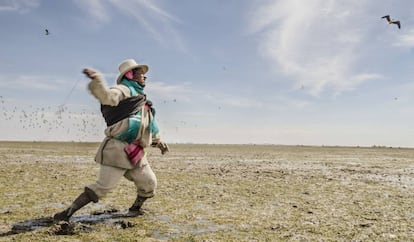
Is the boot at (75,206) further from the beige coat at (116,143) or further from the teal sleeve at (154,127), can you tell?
the teal sleeve at (154,127)

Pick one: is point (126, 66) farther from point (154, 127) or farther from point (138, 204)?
point (138, 204)

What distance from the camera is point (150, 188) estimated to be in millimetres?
6730

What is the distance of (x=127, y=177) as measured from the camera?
21.7 feet

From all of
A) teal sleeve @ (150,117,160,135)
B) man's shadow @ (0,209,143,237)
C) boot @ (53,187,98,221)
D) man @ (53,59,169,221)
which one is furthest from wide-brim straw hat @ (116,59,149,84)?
man's shadow @ (0,209,143,237)

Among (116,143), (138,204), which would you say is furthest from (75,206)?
(138,204)

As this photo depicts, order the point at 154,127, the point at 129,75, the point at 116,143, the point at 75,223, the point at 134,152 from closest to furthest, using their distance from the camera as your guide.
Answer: the point at 75,223 → the point at 116,143 → the point at 134,152 → the point at 129,75 → the point at 154,127

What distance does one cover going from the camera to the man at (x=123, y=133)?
5906mm

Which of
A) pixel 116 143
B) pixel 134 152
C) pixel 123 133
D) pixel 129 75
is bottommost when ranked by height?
pixel 134 152

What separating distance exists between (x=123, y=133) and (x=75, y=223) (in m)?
1.50

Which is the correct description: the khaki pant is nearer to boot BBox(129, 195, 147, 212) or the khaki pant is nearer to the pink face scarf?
boot BBox(129, 195, 147, 212)

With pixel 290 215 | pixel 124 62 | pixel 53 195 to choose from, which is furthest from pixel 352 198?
pixel 53 195

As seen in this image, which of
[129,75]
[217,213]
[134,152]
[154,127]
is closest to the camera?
[134,152]

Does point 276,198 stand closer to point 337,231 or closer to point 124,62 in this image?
point 337,231

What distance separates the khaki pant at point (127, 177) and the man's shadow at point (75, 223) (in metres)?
0.51
